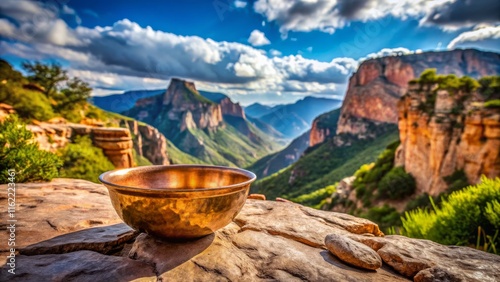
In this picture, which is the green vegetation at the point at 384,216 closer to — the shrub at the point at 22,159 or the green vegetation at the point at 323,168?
the shrub at the point at 22,159

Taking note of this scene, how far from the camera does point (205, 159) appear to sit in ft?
426

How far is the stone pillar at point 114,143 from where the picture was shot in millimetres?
14102

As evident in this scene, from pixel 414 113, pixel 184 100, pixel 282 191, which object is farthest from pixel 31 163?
pixel 184 100

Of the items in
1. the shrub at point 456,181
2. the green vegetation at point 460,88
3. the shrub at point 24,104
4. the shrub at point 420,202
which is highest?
the green vegetation at point 460,88

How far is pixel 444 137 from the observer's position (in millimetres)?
21281

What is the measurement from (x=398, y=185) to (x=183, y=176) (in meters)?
29.2

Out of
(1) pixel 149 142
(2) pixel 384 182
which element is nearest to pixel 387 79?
(2) pixel 384 182

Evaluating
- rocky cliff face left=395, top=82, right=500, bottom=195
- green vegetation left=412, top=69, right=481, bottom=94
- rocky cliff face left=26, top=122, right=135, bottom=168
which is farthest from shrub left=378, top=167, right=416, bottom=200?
rocky cliff face left=26, top=122, right=135, bottom=168

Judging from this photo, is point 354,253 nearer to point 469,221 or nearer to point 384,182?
point 469,221

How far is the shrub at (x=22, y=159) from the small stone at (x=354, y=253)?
18.1ft

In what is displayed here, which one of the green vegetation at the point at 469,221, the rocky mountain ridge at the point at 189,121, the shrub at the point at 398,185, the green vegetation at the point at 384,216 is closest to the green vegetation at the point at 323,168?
the shrub at the point at 398,185

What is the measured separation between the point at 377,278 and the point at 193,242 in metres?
1.73

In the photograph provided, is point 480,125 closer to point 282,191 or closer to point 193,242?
point 193,242

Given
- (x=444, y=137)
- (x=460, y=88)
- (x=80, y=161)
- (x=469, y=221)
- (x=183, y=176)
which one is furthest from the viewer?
(x=460, y=88)
